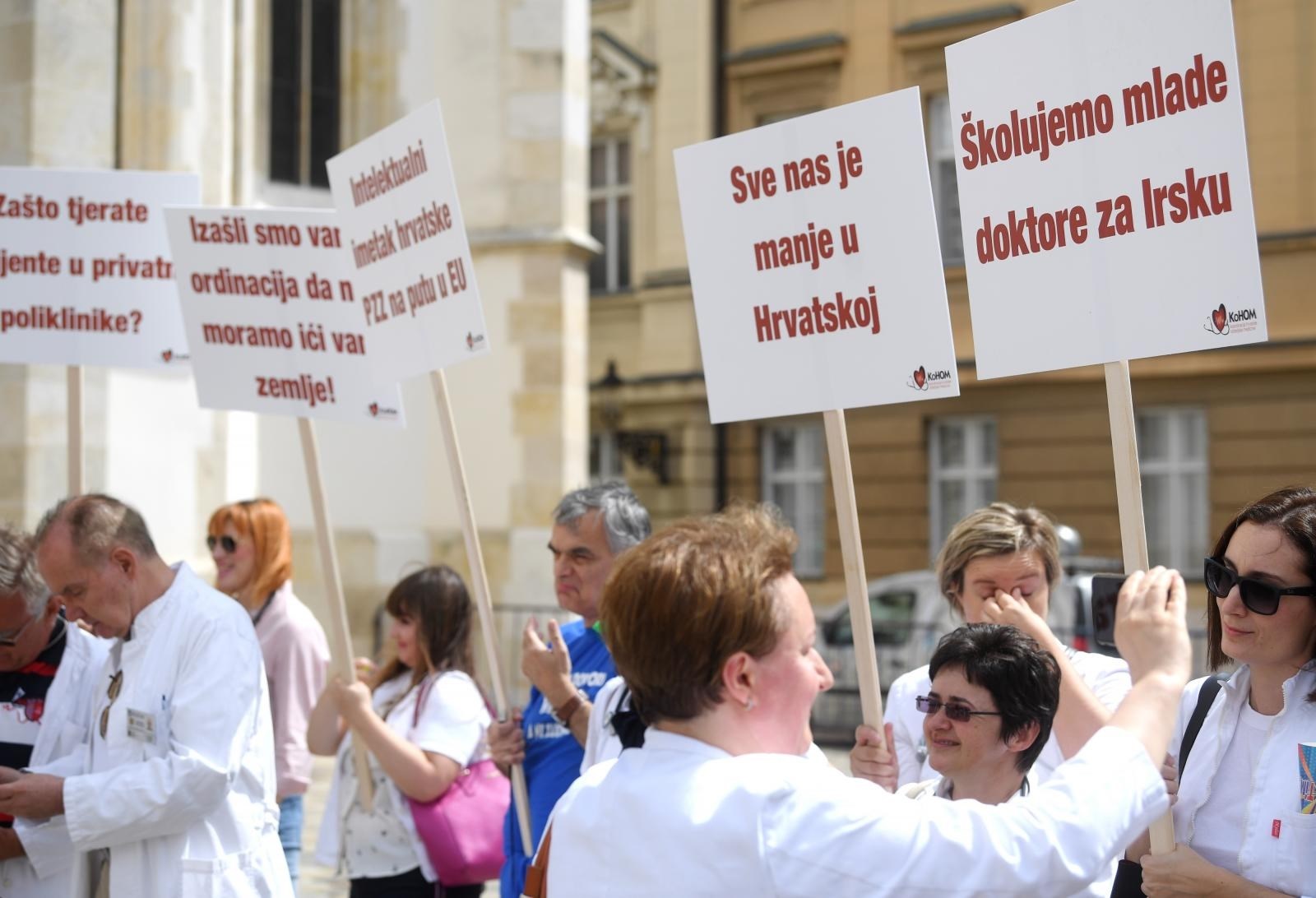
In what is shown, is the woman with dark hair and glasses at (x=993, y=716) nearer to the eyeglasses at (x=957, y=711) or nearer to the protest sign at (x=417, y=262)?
the eyeglasses at (x=957, y=711)

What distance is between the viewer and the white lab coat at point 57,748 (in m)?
3.86

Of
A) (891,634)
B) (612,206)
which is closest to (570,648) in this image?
(891,634)

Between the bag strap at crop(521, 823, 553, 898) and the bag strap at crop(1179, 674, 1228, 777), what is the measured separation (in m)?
1.24

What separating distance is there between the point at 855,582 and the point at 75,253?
3468 millimetres

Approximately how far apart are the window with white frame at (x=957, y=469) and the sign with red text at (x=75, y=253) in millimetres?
16726

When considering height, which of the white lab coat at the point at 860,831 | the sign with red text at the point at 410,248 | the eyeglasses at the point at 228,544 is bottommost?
the white lab coat at the point at 860,831

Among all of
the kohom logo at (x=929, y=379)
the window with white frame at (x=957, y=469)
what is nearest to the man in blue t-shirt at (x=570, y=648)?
the kohom logo at (x=929, y=379)

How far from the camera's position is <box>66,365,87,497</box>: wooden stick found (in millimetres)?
5172

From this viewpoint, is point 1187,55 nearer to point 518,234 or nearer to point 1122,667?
point 1122,667

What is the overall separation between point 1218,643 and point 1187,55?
3.53ft

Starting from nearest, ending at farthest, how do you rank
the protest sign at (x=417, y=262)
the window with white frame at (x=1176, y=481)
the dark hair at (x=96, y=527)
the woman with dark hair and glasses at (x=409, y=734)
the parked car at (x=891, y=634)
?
the dark hair at (x=96, y=527) < the woman with dark hair and glasses at (x=409, y=734) < the protest sign at (x=417, y=262) < the parked car at (x=891, y=634) < the window with white frame at (x=1176, y=481)

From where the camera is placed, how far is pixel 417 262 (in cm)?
461

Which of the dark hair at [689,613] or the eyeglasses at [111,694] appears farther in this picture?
the eyeglasses at [111,694]

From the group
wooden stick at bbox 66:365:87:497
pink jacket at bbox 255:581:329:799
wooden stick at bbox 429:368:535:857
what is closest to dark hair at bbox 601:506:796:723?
wooden stick at bbox 429:368:535:857
